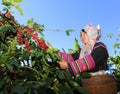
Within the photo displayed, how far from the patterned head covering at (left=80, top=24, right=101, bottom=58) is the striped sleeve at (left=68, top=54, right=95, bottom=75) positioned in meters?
0.20

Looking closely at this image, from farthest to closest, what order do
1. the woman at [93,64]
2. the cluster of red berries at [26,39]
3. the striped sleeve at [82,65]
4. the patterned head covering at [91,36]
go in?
the patterned head covering at [91,36]
the striped sleeve at [82,65]
the woman at [93,64]
the cluster of red berries at [26,39]

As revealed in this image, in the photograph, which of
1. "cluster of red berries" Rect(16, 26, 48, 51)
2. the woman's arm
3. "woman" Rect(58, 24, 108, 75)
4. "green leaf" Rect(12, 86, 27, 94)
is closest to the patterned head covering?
"woman" Rect(58, 24, 108, 75)

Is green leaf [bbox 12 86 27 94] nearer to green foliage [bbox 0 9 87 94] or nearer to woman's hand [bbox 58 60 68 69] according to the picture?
green foliage [bbox 0 9 87 94]

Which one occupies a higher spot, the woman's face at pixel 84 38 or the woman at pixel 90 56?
the woman's face at pixel 84 38

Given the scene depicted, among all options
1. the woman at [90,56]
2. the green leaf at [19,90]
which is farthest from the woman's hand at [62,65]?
the green leaf at [19,90]

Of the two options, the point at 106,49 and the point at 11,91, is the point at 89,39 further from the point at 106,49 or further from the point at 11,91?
the point at 11,91

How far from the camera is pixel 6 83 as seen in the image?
326 cm

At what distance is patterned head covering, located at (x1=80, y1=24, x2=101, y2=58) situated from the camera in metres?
4.09

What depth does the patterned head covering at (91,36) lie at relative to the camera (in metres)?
4.09

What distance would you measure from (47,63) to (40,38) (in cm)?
27

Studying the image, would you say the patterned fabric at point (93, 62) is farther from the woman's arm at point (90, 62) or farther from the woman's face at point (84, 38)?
the woman's face at point (84, 38)

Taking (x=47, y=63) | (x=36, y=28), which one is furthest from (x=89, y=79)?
(x=36, y=28)

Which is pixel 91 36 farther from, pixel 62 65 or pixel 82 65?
pixel 62 65

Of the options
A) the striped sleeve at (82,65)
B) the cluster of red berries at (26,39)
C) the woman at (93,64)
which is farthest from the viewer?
the striped sleeve at (82,65)
